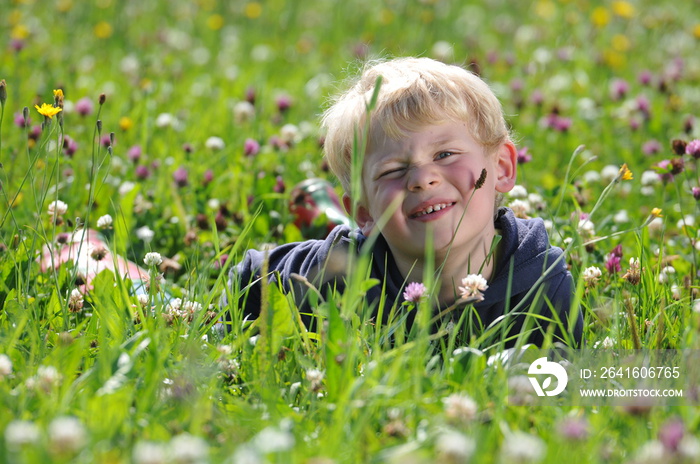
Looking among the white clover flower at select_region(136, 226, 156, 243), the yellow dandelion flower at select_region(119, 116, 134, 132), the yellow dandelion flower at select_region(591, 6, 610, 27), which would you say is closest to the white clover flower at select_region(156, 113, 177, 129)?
the yellow dandelion flower at select_region(119, 116, 134, 132)

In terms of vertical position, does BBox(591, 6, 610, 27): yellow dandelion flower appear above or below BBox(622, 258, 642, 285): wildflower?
above

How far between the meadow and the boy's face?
0.23 metres

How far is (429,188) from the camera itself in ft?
7.14

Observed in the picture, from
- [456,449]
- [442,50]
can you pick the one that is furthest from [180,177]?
[442,50]

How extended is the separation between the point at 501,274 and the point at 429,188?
1.05 feet

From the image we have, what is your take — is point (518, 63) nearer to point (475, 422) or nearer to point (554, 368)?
point (554, 368)

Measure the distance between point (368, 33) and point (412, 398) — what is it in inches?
190

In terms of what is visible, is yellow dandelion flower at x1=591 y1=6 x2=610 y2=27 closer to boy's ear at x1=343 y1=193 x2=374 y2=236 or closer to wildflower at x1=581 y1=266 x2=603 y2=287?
boy's ear at x1=343 y1=193 x2=374 y2=236

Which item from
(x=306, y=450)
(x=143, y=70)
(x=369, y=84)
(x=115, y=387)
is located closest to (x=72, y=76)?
(x=143, y=70)

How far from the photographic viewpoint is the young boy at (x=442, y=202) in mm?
2201

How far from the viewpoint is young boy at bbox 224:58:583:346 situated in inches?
86.7

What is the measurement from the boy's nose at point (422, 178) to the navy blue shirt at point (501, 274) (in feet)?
0.61

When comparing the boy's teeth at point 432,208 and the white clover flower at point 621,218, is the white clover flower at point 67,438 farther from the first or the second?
the white clover flower at point 621,218

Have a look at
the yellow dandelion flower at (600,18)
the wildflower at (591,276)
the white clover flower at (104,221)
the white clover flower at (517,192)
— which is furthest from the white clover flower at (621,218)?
the yellow dandelion flower at (600,18)
